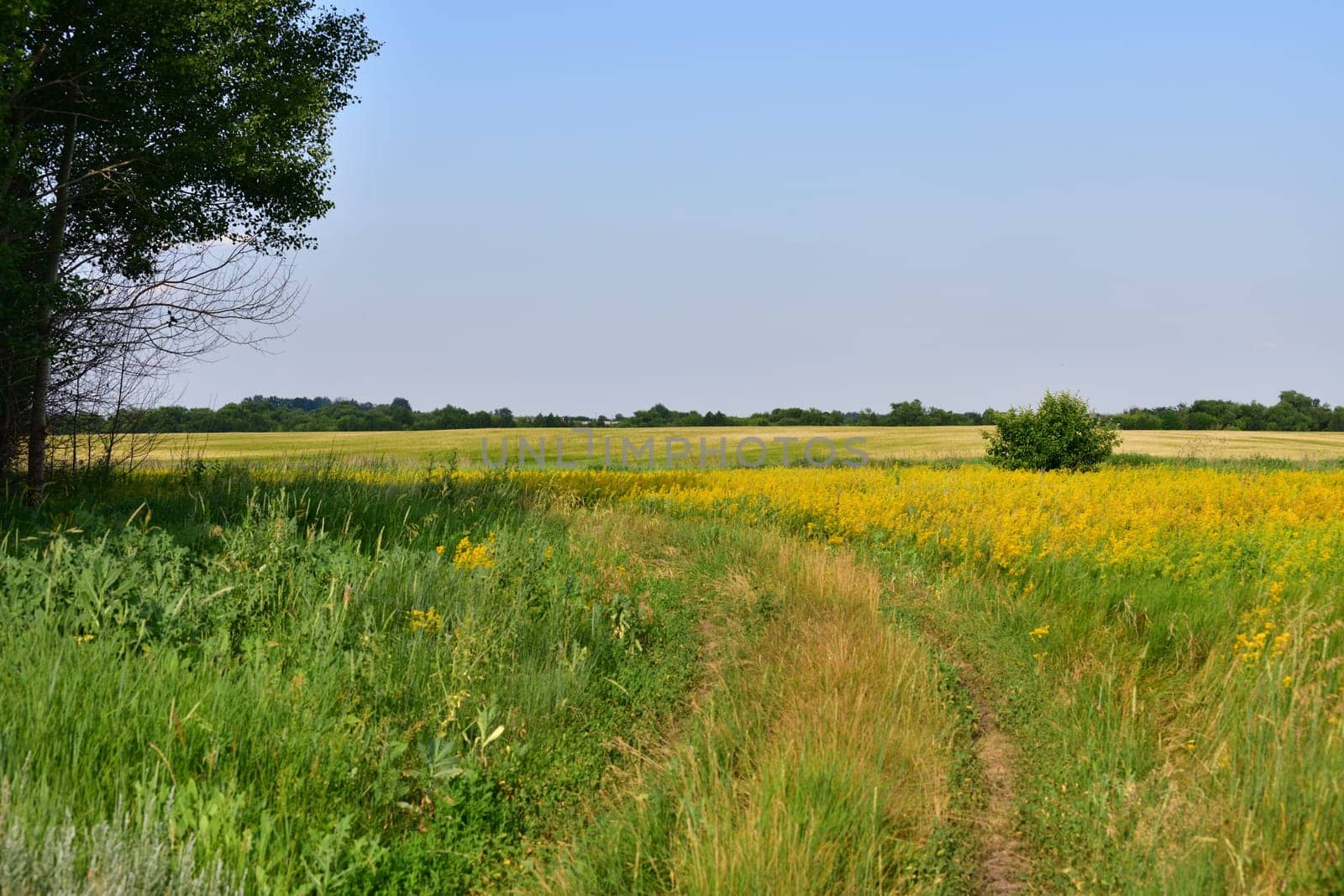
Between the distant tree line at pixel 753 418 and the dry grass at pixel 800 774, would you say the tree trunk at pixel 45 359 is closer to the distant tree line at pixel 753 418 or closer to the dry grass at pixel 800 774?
the dry grass at pixel 800 774

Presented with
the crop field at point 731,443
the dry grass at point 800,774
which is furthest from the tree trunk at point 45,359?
the crop field at point 731,443

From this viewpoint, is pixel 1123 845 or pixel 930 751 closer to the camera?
pixel 1123 845

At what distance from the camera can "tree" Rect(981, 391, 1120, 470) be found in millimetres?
28641

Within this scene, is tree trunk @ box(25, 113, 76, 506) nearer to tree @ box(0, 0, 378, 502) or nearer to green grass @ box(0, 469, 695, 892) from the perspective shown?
tree @ box(0, 0, 378, 502)

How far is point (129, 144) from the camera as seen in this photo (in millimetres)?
13797

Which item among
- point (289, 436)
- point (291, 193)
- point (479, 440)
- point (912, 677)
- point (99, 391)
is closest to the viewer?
point (912, 677)

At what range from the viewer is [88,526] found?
8094 millimetres

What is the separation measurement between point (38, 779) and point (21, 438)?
12.3 m

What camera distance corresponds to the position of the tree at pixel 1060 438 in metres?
28.6

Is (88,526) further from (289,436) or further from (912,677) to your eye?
(289,436)

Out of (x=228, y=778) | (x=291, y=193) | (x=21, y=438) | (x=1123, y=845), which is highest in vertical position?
(x=291, y=193)

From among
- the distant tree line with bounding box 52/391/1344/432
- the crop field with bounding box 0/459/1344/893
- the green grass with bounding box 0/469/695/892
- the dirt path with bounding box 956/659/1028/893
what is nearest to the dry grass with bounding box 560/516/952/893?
the crop field with bounding box 0/459/1344/893

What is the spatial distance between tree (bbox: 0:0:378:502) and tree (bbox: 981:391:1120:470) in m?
23.1

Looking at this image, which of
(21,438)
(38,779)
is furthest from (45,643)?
(21,438)
